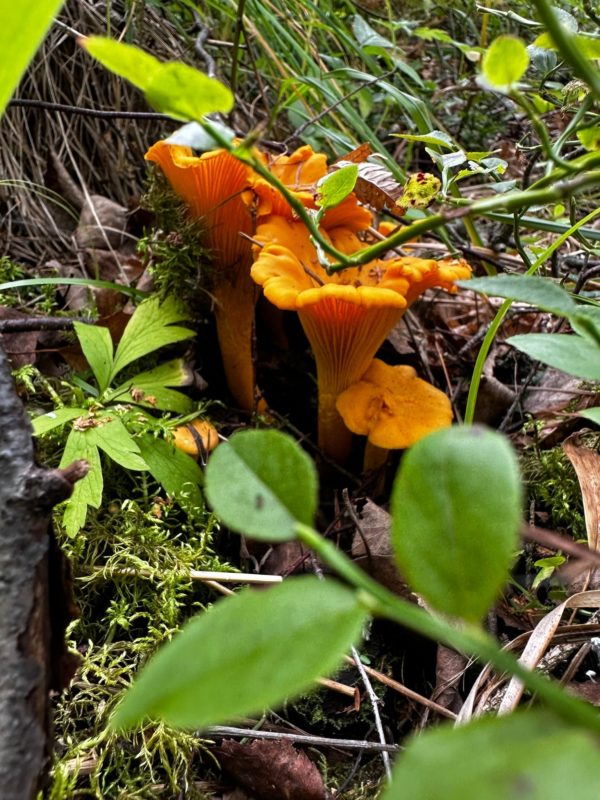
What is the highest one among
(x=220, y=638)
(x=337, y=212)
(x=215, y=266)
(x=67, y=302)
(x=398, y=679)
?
(x=220, y=638)

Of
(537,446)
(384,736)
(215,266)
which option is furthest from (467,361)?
(384,736)

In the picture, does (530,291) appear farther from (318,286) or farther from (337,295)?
(318,286)

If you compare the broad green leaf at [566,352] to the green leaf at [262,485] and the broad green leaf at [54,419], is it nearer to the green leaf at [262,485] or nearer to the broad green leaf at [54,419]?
the green leaf at [262,485]

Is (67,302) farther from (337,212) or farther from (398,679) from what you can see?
(398,679)

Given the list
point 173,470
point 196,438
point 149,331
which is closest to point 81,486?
point 173,470

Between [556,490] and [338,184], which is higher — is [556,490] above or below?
below

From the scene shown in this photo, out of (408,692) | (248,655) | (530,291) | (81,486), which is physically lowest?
(408,692)

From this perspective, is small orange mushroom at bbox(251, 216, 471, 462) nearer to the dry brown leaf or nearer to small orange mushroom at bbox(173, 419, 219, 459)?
small orange mushroom at bbox(173, 419, 219, 459)

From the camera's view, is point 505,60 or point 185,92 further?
point 505,60
